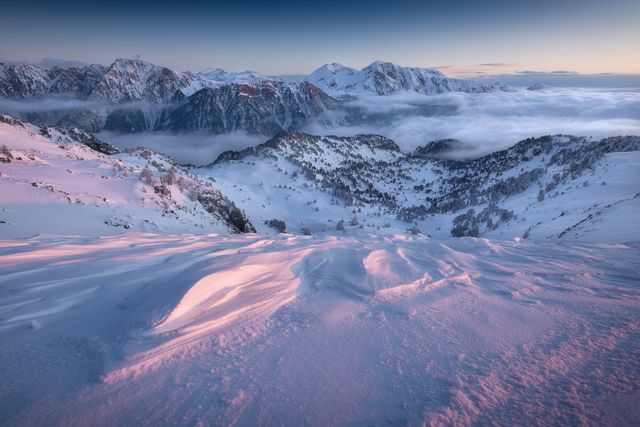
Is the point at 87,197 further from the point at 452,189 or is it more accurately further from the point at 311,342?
the point at 452,189

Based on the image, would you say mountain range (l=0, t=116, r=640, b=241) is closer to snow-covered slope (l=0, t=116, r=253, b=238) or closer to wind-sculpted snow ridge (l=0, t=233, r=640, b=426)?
snow-covered slope (l=0, t=116, r=253, b=238)

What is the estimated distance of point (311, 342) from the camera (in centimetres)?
409

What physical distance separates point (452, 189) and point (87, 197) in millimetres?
70094

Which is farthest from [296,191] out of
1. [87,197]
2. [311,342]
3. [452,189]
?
[311,342]

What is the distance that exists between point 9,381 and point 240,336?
85.7 inches

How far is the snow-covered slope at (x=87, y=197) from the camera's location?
1227 centimetres

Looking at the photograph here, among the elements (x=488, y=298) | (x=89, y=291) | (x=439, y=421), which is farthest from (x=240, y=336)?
(x=488, y=298)

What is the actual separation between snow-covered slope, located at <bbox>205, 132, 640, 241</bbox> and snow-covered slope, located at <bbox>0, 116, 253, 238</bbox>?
1305 centimetres

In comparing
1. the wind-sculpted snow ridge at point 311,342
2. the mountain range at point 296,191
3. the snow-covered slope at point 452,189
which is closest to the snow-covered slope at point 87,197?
the mountain range at point 296,191

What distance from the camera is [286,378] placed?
3.45 m

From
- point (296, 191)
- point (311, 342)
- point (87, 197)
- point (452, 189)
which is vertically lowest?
point (452, 189)

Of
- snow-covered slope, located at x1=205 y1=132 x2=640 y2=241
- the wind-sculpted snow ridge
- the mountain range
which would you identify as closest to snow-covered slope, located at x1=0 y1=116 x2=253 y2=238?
the mountain range

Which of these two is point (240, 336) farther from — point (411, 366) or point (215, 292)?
point (411, 366)

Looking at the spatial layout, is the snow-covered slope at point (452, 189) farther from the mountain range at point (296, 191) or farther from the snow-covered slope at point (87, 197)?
the snow-covered slope at point (87, 197)
